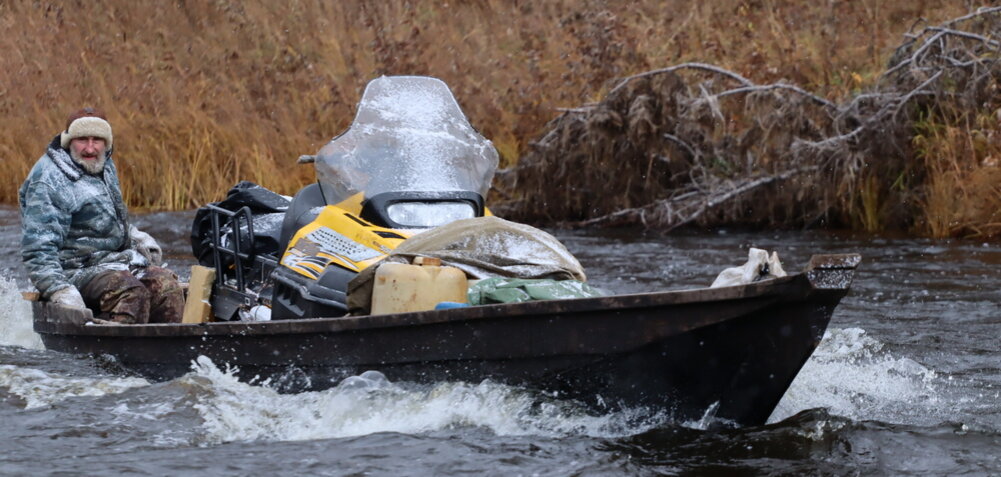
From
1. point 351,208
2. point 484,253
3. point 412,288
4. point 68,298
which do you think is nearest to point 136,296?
point 68,298

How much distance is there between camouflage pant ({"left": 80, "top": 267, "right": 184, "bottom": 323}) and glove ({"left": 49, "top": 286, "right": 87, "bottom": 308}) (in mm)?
201

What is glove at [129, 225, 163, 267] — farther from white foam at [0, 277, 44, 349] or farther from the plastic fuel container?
the plastic fuel container

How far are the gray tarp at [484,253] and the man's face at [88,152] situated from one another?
2.35 metres

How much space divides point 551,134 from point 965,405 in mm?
8628

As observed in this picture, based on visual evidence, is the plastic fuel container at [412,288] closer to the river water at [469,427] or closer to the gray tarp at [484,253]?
the gray tarp at [484,253]

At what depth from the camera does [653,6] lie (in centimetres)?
2106

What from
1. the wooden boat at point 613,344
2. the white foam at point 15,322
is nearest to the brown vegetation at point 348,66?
the white foam at point 15,322

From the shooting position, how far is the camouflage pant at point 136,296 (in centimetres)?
828

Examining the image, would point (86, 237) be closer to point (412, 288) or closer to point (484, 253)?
point (412, 288)

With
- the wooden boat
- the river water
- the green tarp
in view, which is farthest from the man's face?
the green tarp

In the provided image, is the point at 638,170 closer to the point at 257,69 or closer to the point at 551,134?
the point at 551,134

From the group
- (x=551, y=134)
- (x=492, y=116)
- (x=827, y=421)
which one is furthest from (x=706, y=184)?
(x=827, y=421)

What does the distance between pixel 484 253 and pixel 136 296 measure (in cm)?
250

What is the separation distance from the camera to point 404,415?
21.5 ft
